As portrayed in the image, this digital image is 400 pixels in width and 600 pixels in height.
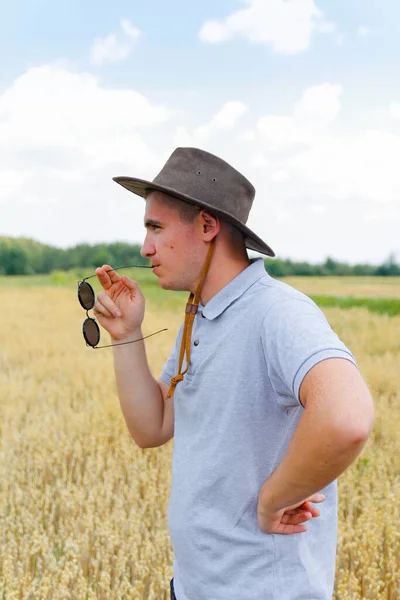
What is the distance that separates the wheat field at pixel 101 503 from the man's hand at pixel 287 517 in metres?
1.65

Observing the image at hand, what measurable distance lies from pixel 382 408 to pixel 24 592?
4.33 meters

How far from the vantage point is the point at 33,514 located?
4371mm

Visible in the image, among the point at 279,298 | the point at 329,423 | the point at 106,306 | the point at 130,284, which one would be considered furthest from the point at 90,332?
the point at 329,423

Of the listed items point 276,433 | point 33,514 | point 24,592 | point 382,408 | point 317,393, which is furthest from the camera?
point 382,408

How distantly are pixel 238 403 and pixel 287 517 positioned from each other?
1.13 ft

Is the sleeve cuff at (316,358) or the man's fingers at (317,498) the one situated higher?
the sleeve cuff at (316,358)

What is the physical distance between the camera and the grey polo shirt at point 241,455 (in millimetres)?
1762

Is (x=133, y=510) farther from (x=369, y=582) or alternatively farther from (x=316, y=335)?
(x=316, y=335)

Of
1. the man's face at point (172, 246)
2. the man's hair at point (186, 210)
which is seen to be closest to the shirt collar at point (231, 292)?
the man's face at point (172, 246)

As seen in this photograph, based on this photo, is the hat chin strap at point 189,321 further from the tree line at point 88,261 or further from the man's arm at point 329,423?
the tree line at point 88,261

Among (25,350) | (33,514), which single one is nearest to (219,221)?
(33,514)

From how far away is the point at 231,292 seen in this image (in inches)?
74.5

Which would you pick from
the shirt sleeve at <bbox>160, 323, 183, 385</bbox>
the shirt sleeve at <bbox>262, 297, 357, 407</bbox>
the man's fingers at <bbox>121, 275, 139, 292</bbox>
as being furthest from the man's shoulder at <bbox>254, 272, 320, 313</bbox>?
the man's fingers at <bbox>121, 275, 139, 292</bbox>

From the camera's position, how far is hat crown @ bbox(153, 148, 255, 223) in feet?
6.40
